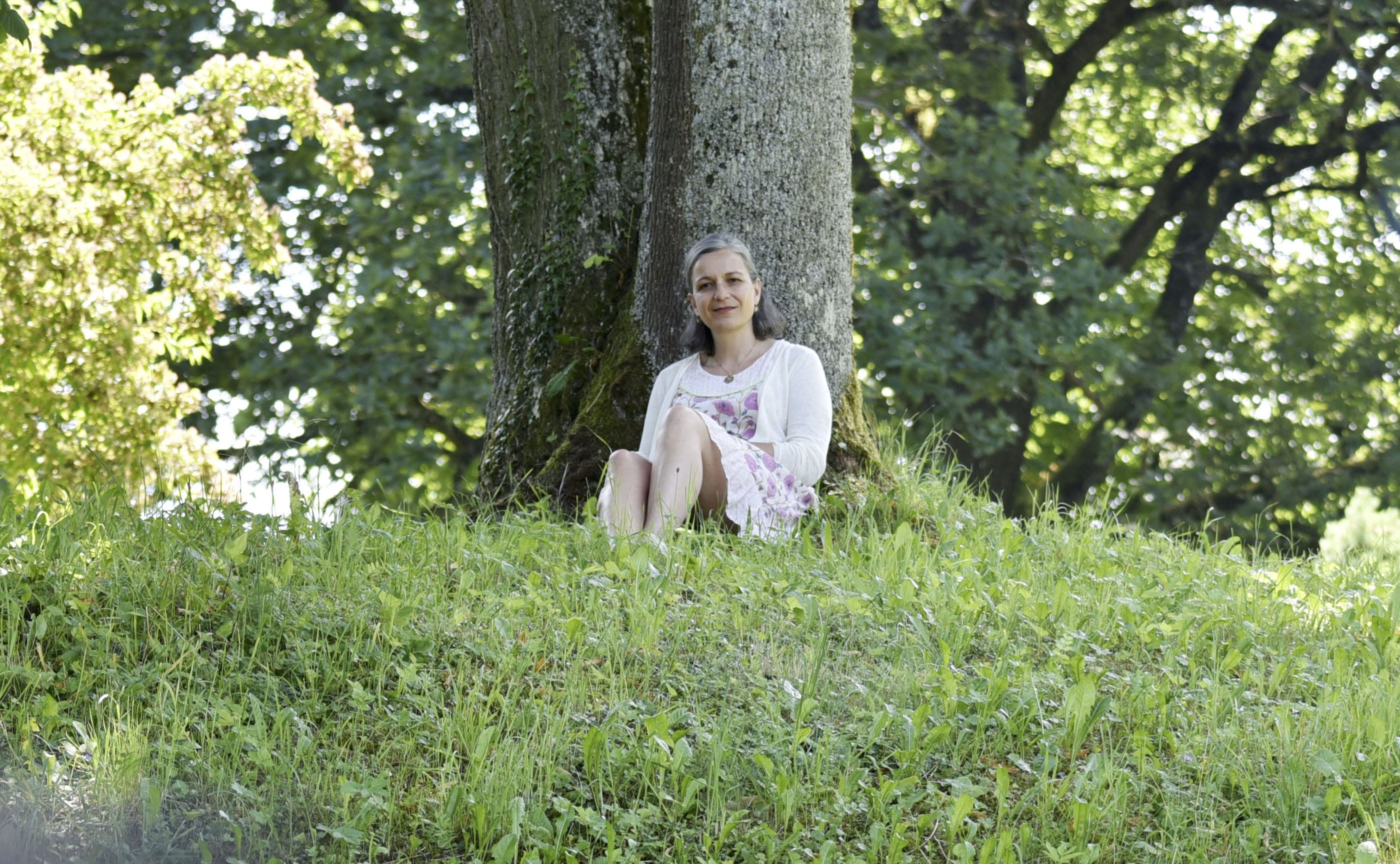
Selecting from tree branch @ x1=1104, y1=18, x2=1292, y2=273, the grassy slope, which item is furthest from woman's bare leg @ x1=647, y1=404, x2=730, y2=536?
tree branch @ x1=1104, y1=18, x2=1292, y2=273

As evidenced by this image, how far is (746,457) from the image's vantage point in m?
5.78

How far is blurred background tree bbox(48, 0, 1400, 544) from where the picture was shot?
1332cm

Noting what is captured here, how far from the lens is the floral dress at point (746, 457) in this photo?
5715 millimetres

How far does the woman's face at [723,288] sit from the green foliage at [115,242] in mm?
3969

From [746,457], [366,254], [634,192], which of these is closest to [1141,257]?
[366,254]

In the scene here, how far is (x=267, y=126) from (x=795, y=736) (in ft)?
39.6

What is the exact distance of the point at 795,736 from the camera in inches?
139

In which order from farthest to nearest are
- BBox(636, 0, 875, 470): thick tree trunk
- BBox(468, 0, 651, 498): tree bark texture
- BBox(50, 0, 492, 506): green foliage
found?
BBox(50, 0, 492, 506): green foliage < BBox(468, 0, 651, 498): tree bark texture < BBox(636, 0, 875, 470): thick tree trunk

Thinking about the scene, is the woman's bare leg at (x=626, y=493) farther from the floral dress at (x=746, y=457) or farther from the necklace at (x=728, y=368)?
the necklace at (x=728, y=368)

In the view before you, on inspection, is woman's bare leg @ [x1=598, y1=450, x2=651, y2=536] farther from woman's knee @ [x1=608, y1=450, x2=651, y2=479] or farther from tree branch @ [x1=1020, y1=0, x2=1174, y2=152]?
tree branch @ [x1=1020, y1=0, x2=1174, y2=152]

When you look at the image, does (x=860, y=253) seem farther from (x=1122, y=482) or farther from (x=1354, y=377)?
(x=1354, y=377)

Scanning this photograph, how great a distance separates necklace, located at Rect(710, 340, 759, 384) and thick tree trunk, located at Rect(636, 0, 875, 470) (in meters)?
0.19

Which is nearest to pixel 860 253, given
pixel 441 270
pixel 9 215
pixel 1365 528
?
pixel 441 270

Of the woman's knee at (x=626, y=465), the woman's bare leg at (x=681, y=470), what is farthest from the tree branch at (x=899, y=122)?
the woman's knee at (x=626, y=465)
